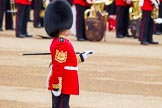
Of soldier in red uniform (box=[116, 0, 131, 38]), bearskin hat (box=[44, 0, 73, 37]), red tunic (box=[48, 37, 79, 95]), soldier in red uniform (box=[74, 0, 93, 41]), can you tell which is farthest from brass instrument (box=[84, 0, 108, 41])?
red tunic (box=[48, 37, 79, 95])

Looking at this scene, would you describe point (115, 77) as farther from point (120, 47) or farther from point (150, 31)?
point (150, 31)

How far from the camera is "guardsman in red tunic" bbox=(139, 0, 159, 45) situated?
1398 cm

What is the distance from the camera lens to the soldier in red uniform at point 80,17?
14.7 metres

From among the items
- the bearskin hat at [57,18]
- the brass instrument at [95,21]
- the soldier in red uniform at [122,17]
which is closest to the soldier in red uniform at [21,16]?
the brass instrument at [95,21]

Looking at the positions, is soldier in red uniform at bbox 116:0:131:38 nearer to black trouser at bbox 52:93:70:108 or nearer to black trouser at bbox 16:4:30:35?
black trouser at bbox 16:4:30:35

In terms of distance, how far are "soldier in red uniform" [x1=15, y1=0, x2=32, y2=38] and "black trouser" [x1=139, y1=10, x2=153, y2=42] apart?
2.67 meters

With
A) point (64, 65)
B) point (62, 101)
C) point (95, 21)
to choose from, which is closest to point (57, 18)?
point (64, 65)

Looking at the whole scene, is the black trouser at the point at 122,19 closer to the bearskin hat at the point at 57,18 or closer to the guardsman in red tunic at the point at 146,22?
the guardsman in red tunic at the point at 146,22

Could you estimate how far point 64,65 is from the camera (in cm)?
579

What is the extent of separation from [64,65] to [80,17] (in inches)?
356

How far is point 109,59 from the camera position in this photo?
11.5m

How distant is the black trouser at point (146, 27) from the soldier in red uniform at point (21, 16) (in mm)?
2674

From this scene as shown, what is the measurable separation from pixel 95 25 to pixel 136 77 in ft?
16.6

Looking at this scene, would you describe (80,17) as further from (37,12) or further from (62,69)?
(62,69)
